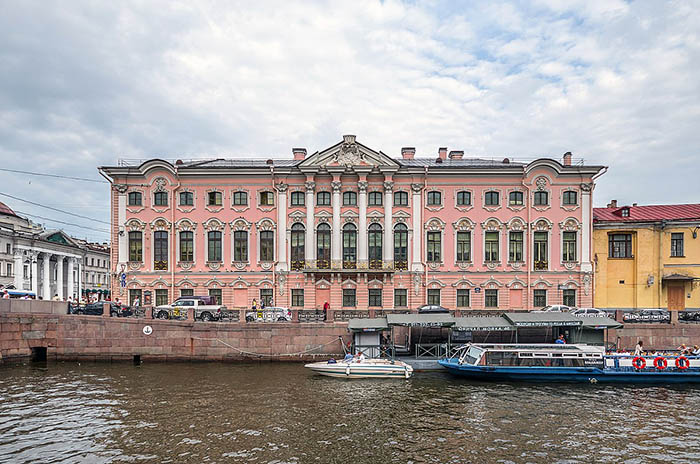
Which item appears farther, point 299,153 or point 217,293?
point 299,153

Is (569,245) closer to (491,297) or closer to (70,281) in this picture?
(491,297)

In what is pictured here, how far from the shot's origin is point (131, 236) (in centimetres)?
3966

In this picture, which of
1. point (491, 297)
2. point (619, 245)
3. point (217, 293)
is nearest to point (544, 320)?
point (491, 297)

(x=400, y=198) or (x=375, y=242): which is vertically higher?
(x=400, y=198)

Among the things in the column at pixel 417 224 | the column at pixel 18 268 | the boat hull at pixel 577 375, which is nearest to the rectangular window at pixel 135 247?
the column at pixel 417 224

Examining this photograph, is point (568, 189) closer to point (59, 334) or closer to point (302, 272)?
point (302, 272)

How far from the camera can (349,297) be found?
39.1 m

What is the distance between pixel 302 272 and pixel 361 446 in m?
24.1

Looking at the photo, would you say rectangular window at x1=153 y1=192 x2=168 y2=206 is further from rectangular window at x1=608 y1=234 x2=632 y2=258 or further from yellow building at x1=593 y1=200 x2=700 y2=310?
rectangular window at x1=608 y1=234 x2=632 y2=258

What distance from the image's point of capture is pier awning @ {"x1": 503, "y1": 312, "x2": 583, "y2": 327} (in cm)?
2677

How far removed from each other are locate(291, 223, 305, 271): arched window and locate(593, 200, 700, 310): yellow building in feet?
78.8

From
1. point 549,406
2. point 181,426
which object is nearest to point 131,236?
point 181,426

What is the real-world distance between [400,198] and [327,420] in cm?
2428

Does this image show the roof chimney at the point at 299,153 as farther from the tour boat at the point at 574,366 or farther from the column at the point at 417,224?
the tour boat at the point at 574,366
